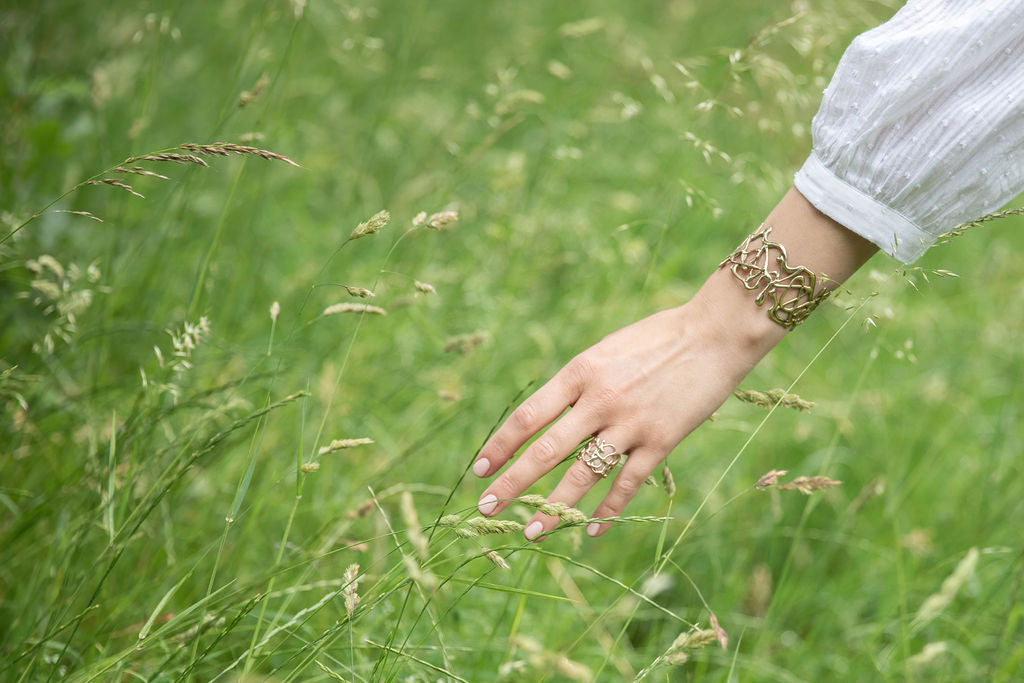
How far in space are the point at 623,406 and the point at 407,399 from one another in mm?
1193

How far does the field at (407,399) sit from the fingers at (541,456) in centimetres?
8

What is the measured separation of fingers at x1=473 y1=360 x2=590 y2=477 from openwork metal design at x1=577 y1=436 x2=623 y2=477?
27 millimetres

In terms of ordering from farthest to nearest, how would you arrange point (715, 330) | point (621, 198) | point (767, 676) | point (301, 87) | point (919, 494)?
point (301, 87) → point (621, 198) → point (919, 494) → point (767, 676) → point (715, 330)

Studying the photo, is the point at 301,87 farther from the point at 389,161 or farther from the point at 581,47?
the point at 581,47

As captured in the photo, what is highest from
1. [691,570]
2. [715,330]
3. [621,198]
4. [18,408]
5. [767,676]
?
[715,330]

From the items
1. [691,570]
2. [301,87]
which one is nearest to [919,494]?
[691,570]

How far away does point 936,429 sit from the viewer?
2.51 meters

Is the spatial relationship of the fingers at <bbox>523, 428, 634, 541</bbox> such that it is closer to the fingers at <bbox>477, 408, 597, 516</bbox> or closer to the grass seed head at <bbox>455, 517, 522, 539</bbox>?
the fingers at <bbox>477, 408, 597, 516</bbox>

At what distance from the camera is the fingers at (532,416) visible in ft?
3.87

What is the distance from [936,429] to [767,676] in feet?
4.15

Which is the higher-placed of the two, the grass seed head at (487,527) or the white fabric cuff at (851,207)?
the white fabric cuff at (851,207)

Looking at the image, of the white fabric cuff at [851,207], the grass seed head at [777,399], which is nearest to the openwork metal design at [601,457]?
the grass seed head at [777,399]

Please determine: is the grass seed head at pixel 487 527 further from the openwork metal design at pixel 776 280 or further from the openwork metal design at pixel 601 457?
the openwork metal design at pixel 776 280

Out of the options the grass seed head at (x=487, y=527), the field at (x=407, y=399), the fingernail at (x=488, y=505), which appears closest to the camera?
the grass seed head at (x=487, y=527)
